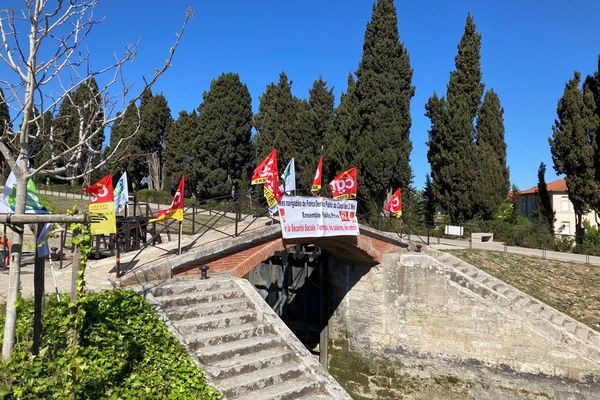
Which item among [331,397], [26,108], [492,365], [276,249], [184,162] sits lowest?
[492,365]

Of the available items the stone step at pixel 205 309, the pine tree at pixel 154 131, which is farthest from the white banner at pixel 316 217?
the pine tree at pixel 154 131

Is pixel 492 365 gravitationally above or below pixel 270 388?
below

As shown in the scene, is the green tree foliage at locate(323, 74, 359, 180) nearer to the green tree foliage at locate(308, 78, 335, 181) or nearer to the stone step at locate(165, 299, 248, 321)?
the green tree foliage at locate(308, 78, 335, 181)

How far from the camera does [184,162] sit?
152 feet

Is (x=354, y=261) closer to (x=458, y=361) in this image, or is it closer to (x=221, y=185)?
(x=458, y=361)

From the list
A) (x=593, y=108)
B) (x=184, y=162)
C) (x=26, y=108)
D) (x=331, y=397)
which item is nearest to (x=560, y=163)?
(x=593, y=108)

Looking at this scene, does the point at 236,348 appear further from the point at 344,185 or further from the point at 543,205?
the point at 543,205

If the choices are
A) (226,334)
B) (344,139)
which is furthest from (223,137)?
(226,334)

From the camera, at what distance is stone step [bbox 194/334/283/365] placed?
21.1 ft

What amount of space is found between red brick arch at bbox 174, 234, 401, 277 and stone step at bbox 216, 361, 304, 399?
2.96 meters

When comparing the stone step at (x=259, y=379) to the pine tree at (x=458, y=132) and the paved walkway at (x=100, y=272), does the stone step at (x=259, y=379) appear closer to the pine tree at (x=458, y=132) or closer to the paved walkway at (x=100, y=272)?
the paved walkway at (x=100, y=272)

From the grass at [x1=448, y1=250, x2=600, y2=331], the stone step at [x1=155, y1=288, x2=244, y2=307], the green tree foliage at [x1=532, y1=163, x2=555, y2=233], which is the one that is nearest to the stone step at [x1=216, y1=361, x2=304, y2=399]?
the stone step at [x1=155, y1=288, x2=244, y2=307]

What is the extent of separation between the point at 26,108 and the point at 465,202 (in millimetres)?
26469

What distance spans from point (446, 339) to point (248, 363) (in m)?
8.89
